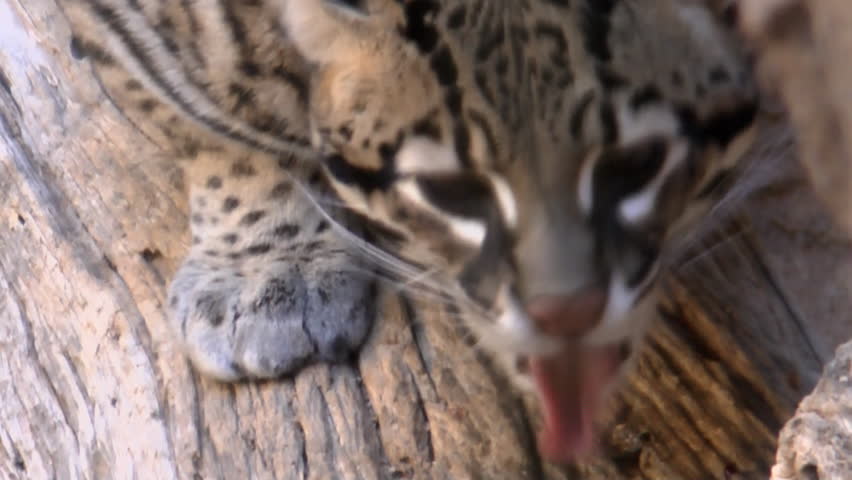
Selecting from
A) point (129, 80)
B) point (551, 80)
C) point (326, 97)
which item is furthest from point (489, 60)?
point (129, 80)

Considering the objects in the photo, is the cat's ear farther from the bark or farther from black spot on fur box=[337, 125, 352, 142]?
the bark

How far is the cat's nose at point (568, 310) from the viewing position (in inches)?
65.9

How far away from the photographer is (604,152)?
166 centimetres

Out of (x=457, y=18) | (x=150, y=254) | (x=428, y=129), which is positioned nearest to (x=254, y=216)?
(x=150, y=254)

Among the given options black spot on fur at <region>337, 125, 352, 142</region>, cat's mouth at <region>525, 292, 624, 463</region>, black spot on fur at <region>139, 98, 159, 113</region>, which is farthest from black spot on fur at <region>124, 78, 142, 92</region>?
cat's mouth at <region>525, 292, 624, 463</region>

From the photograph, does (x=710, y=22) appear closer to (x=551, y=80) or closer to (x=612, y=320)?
(x=551, y=80)

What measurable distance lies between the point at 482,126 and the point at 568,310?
0.84 ft

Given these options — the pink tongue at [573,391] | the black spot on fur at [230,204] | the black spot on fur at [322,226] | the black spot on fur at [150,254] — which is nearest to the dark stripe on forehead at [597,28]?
the pink tongue at [573,391]

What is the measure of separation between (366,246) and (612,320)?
1.97 feet

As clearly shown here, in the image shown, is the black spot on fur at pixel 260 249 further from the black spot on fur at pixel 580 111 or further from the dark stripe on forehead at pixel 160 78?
the black spot on fur at pixel 580 111

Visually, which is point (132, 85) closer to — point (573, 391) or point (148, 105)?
point (148, 105)

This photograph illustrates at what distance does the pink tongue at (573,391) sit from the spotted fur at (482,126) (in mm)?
50

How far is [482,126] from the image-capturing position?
1660 millimetres

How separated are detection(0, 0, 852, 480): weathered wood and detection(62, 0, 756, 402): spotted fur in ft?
0.32
